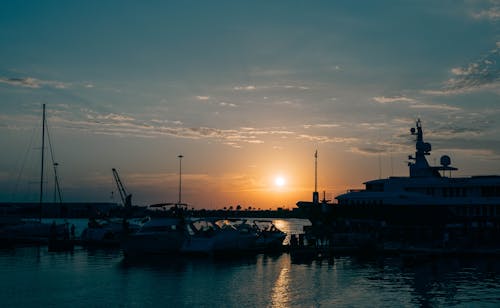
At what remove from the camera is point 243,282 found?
143 ft

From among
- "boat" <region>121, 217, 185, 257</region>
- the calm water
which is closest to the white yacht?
the calm water

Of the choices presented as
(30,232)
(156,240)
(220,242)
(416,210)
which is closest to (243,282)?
(220,242)

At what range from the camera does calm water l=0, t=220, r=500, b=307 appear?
118 ft

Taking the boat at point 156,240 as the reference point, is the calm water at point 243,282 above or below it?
below

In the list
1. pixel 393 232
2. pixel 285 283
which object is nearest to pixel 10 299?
pixel 285 283

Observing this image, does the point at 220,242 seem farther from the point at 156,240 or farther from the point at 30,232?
the point at 30,232

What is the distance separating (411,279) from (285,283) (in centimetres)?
1058

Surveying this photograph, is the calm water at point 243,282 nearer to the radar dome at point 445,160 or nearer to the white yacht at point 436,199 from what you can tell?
the white yacht at point 436,199

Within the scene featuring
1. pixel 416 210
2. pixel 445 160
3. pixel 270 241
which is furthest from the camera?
pixel 445 160

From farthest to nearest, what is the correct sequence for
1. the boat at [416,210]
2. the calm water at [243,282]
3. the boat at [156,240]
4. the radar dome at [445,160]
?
the radar dome at [445,160]
the boat at [416,210]
the boat at [156,240]
the calm water at [243,282]

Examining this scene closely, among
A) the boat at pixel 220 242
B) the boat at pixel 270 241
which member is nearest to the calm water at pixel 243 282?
the boat at pixel 220 242

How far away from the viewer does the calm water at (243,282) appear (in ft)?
118

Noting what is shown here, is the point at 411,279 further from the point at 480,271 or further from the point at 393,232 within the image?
the point at 393,232

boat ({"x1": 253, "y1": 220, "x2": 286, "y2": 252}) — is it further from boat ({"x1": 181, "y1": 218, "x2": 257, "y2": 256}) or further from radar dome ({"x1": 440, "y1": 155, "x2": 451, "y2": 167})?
radar dome ({"x1": 440, "y1": 155, "x2": 451, "y2": 167})
